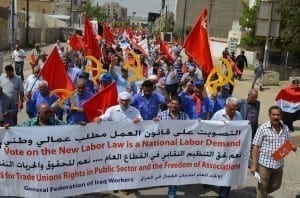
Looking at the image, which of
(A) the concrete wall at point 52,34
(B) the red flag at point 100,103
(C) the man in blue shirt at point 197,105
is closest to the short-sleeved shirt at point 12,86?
(B) the red flag at point 100,103

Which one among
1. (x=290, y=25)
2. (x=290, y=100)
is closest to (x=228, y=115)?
(x=290, y=100)

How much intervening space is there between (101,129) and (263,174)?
211 centimetres

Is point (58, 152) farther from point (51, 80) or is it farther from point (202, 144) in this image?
point (51, 80)

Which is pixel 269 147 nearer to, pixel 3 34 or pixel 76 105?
pixel 76 105

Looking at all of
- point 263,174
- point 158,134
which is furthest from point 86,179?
point 263,174

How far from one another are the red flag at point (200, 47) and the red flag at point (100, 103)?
10.4 feet

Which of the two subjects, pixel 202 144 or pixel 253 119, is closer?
pixel 202 144

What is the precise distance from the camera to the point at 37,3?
11100cm

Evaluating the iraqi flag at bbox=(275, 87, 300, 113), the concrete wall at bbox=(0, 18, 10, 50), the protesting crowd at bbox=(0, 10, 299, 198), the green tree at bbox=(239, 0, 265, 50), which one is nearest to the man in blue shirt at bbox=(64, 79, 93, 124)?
the protesting crowd at bbox=(0, 10, 299, 198)

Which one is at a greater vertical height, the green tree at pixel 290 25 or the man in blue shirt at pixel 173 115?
the green tree at pixel 290 25

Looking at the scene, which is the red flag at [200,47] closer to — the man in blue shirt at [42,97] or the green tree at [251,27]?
the man in blue shirt at [42,97]

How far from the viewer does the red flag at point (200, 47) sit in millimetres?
11070

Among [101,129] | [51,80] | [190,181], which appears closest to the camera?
[101,129]

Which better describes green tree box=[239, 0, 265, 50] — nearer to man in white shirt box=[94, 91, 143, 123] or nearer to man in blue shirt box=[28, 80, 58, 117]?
man in blue shirt box=[28, 80, 58, 117]
